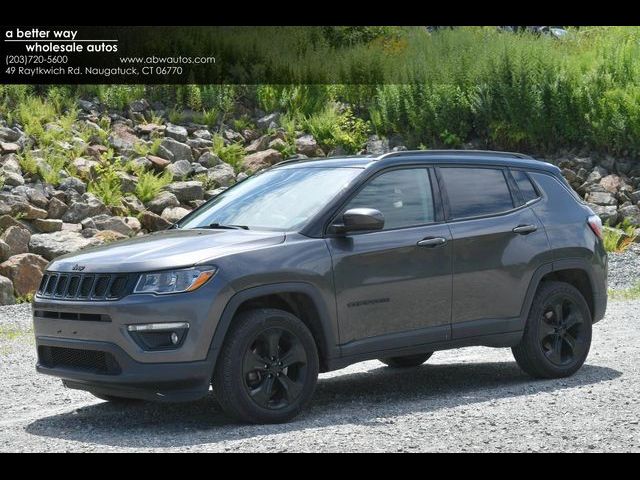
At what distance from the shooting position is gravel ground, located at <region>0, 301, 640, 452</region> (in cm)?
664

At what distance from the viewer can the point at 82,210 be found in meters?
18.8

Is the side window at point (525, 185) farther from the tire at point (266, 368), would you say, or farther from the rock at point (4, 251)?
the rock at point (4, 251)

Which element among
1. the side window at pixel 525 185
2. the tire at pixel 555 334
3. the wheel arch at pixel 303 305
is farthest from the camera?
the side window at pixel 525 185

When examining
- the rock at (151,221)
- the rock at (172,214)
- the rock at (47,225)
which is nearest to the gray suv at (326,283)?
the rock at (47,225)

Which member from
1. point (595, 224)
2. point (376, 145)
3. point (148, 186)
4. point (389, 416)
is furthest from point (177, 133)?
point (389, 416)

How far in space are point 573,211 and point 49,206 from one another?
1153 cm

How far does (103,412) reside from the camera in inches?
321

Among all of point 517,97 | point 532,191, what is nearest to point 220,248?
point 532,191

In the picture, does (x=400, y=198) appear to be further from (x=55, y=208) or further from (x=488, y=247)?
(x=55, y=208)

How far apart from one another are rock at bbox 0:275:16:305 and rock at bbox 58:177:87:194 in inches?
150

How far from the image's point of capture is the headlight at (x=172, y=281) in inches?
275

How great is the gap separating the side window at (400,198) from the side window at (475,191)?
0.24 meters

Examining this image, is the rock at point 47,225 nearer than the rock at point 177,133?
Yes

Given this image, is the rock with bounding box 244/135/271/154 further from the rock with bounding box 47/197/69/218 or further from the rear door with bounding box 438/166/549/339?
the rear door with bounding box 438/166/549/339
